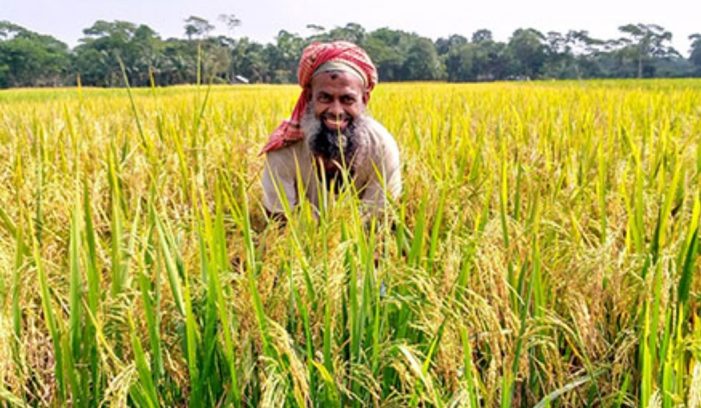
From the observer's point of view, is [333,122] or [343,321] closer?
[343,321]

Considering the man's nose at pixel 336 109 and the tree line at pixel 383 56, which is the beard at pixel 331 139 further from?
the tree line at pixel 383 56

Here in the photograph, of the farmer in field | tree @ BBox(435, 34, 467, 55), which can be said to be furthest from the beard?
tree @ BBox(435, 34, 467, 55)

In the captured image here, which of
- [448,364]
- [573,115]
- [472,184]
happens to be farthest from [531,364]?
[573,115]

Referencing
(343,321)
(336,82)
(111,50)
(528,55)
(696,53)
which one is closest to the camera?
(343,321)

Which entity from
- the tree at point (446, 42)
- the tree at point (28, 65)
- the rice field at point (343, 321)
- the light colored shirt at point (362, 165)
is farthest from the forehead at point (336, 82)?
the tree at point (446, 42)

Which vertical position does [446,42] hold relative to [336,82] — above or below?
above

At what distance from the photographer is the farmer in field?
1709 mm

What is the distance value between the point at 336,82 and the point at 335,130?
150mm

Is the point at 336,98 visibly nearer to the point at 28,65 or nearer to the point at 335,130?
the point at 335,130

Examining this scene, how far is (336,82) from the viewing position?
169 cm

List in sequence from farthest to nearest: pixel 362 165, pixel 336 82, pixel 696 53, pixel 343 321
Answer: pixel 696 53
pixel 362 165
pixel 336 82
pixel 343 321

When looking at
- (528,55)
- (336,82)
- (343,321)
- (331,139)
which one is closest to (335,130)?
(331,139)

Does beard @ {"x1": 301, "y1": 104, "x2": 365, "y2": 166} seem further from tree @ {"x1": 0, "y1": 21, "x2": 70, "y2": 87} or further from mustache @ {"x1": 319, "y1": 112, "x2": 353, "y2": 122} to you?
tree @ {"x1": 0, "y1": 21, "x2": 70, "y2": 87}

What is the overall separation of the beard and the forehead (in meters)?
0.09
